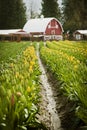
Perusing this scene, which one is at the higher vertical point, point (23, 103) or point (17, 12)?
point (17, 12)

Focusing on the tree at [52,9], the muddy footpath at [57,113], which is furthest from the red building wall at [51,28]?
the tree at [52,9]

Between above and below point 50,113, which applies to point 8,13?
above

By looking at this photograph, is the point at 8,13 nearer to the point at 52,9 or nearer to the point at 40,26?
the point at 52,9

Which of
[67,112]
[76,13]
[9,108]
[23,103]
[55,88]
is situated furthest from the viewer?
[55,88]

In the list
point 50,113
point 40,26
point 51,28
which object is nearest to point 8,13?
point 50,113

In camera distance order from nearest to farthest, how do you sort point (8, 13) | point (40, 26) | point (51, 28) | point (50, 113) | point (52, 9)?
point (8, 13)
point (52, 9)
point (50, 113)
point (40, 26)
point (51, 28)

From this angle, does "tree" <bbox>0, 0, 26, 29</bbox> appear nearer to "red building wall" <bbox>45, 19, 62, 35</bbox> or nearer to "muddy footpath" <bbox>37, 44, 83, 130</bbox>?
"muddy footpath" <bbox>37, 44, 83, 130</bbox>

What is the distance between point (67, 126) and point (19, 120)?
1.19 m

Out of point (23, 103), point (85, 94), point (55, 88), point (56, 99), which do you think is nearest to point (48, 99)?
point (56, 99)

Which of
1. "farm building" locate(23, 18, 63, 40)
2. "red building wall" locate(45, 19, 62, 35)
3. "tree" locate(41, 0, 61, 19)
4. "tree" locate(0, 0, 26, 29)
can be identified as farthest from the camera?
"red building wall" locate(45, 19, 62, 35)

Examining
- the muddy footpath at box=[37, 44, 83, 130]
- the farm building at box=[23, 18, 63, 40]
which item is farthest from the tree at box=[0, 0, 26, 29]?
the farm building at box=[23, 18, 63, 40]

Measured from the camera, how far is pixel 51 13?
4.04 m

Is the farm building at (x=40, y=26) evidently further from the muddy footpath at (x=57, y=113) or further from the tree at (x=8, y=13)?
the tree at (x=8, y=13)

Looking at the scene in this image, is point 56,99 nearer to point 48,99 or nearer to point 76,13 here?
point 48,99
